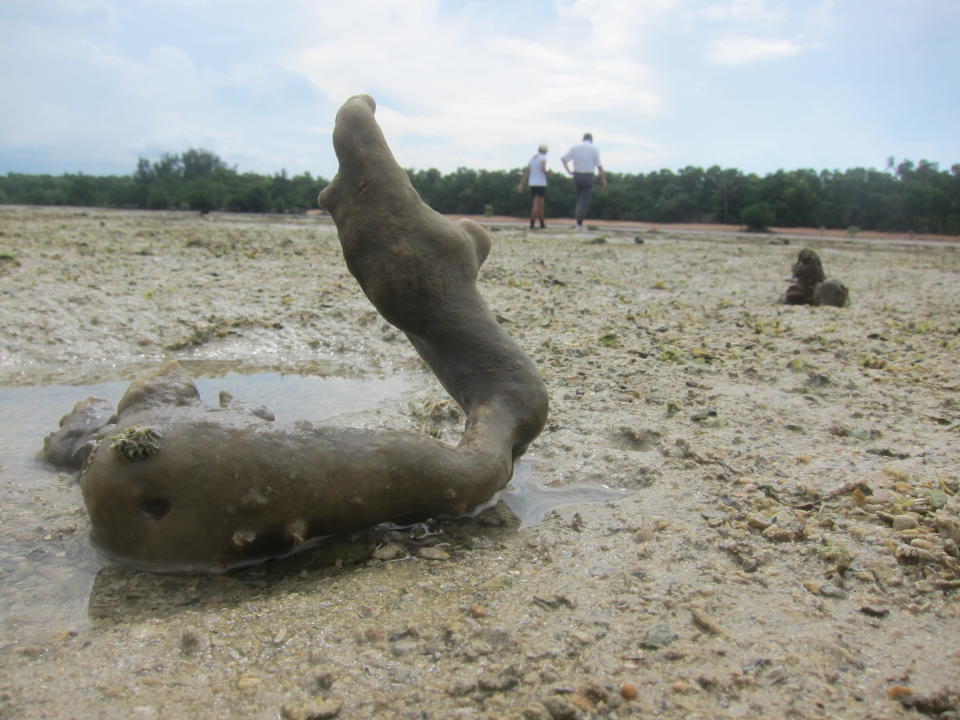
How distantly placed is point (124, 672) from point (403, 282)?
131 cm

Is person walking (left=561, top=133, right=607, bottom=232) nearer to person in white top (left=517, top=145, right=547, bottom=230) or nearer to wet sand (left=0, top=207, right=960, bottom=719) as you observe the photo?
person in white top (left=517, top=145, right=547, bottom=230)

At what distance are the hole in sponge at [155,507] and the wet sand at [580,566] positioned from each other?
156mm

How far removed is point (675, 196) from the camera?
1916 centimetres

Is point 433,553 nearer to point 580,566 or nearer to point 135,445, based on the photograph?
point 580,566

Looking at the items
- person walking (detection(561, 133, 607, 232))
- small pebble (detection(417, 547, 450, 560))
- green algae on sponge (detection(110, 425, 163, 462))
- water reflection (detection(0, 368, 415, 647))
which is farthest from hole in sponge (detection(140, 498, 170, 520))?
person walking (detection(561, 133, 607, 232))

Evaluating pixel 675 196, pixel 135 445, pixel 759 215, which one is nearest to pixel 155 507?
pixel 135 445

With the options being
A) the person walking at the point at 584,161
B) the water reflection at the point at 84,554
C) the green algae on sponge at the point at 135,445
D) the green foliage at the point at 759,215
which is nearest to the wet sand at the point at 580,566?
the water reflection at the point at 84,554

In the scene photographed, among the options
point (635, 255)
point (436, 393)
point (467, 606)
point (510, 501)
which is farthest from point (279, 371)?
point (635, 255)

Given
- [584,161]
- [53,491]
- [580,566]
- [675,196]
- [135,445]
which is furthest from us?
[675,196]

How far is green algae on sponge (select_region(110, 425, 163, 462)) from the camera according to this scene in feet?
5.52

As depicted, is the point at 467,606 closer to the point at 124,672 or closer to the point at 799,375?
the point at 124,672

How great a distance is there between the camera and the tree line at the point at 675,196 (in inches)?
667

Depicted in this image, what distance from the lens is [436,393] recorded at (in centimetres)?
346

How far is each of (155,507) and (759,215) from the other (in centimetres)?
1692
